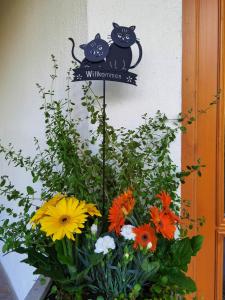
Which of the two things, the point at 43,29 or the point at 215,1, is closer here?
the point at 215,1

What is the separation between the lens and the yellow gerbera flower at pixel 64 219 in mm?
1052

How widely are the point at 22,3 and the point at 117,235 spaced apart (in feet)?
6.64

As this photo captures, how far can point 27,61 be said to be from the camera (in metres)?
2.41

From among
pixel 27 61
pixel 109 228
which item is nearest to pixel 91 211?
pixel 109 228

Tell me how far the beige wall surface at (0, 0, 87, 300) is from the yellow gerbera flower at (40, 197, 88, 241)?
2.29 ft

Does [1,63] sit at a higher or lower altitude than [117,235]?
higher

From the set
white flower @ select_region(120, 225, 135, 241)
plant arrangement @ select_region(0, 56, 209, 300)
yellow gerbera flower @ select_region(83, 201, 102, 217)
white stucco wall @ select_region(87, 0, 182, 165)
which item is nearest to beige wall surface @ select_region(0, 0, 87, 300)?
white stucco wall @ select_region(87, 0, 182, 165)

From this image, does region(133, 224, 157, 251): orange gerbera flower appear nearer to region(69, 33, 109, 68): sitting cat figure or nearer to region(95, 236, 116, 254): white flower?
region(95, 236, 116, 254): white flower

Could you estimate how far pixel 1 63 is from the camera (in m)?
3.22

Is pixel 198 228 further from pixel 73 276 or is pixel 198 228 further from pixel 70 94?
pixel 70 94

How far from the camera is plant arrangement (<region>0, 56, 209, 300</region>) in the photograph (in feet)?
3.53

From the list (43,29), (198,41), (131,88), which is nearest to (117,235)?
(131,88)

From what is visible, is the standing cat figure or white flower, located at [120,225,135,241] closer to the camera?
white flower, located at [120,225,135,241]

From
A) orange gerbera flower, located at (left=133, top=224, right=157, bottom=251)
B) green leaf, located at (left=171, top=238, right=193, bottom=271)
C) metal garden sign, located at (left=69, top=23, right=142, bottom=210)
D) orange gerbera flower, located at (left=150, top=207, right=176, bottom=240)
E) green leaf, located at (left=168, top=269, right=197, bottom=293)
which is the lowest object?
green leaf, located at (left=168, top=269, right=197, bottom=293)
